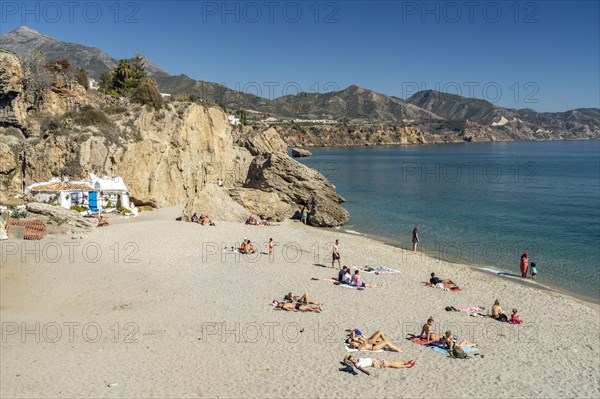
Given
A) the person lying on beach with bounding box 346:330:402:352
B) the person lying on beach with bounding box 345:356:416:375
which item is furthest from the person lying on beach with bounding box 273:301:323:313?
the person lying on beach with bounding box 345:356:416:375

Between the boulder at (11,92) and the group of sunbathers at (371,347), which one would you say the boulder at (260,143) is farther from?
the group of sunbathers at (371,347)

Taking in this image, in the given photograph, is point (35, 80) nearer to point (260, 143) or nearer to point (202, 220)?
point (202, 220)

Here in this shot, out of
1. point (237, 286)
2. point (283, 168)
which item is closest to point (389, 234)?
point (283, 168)

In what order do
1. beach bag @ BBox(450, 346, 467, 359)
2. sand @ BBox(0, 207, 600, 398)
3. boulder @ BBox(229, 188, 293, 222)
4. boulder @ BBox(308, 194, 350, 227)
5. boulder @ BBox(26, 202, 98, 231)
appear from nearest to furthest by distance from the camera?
1. sand @ BBox(0, 207, 600, 398)
2. beach bag @ BBox(450, 346, 467, 359)
3. boulder @ BBox(26, 202, 98, 231)
4. boulder @ BBox(229, 188, 293, 222)
5. boulder @ BBox(308, 194, 350, 227)

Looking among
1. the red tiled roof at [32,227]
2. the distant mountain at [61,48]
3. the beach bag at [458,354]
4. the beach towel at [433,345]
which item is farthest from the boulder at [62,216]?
the distant mountain at [61,48]

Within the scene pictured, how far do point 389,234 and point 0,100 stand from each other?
2672cm

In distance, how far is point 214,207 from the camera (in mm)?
26500

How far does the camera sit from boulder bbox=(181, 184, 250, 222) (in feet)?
84.5

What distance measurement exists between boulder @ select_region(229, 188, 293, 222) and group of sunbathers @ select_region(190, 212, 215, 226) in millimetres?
3956

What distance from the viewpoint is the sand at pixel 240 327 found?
31.2 feet

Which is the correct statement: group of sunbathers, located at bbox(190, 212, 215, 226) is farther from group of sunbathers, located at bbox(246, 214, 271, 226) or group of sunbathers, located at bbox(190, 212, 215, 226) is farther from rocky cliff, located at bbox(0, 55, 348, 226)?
group of sunbathers, located at bbox(246, 214, 271, 226)

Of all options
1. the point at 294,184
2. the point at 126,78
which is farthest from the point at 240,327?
the point at 126,78

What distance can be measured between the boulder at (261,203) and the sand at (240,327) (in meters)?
8.45

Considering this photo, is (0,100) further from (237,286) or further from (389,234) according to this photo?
(389,234)
